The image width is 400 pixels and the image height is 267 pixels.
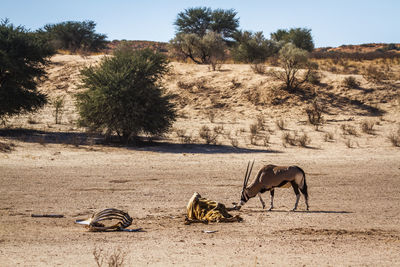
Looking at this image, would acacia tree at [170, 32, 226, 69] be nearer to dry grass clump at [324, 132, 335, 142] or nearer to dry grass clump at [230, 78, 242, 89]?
dry grass clump at [230, 78, 242, 89]

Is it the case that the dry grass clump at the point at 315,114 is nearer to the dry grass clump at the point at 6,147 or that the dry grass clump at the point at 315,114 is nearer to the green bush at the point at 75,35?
the dry grass clump at the point at 6,147

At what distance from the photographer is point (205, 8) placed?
61.3 meters

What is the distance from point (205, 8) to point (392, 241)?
55296 millimetres

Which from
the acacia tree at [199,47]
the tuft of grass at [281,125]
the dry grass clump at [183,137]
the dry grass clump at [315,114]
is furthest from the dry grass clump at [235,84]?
the dry grass clump at [183,137]

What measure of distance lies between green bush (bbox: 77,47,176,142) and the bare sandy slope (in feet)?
3.82

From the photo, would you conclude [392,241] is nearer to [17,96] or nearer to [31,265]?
[31,265]

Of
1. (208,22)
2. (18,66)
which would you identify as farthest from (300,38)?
(18,66)

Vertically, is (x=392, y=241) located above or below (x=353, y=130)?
below

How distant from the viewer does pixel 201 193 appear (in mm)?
13273

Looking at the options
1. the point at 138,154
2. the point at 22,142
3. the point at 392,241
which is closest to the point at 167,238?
the point at 392,241

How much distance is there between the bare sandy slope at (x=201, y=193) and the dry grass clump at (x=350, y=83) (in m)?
3.35

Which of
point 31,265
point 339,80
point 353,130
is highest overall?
point 339,80

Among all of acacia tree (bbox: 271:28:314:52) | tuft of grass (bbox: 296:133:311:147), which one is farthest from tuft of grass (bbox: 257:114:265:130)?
acacia tree (bbox: 271:28:314:52)

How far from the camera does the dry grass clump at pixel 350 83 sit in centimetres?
3172
